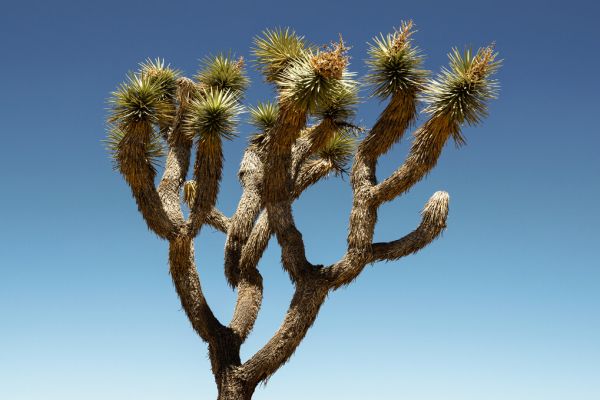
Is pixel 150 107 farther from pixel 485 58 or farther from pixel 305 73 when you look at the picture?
pixel 485 58

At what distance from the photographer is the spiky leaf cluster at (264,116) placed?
45.3 feet

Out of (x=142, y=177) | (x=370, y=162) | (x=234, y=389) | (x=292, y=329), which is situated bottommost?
(x=234, y=389)

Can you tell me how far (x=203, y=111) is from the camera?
11.5m

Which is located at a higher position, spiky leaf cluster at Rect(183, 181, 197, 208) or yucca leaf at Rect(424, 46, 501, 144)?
spiky leaf cluster at Rect(183, 181, 197, 208)

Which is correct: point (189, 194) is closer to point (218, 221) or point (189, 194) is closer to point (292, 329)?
point (218, 221)

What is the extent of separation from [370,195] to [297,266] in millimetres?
1558

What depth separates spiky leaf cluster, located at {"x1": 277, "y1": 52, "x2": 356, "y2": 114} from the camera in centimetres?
1098

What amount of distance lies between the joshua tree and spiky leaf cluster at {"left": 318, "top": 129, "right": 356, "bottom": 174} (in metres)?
0.86

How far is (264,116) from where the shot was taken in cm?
1383

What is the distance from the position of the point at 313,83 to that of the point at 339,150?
3388 mm

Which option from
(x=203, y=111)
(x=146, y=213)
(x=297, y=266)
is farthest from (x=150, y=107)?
(x=297, y=266)

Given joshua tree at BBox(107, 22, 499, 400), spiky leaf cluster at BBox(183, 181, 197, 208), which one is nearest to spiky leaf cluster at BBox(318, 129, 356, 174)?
joshua tree at BBox(107, 22, 499, 400)

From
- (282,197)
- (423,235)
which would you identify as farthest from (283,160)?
(423,235)

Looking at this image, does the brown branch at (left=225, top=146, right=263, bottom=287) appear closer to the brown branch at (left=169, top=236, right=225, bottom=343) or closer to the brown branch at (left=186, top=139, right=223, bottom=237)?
the brown branch at (left=169, top=236, right=225, bottom=343)
